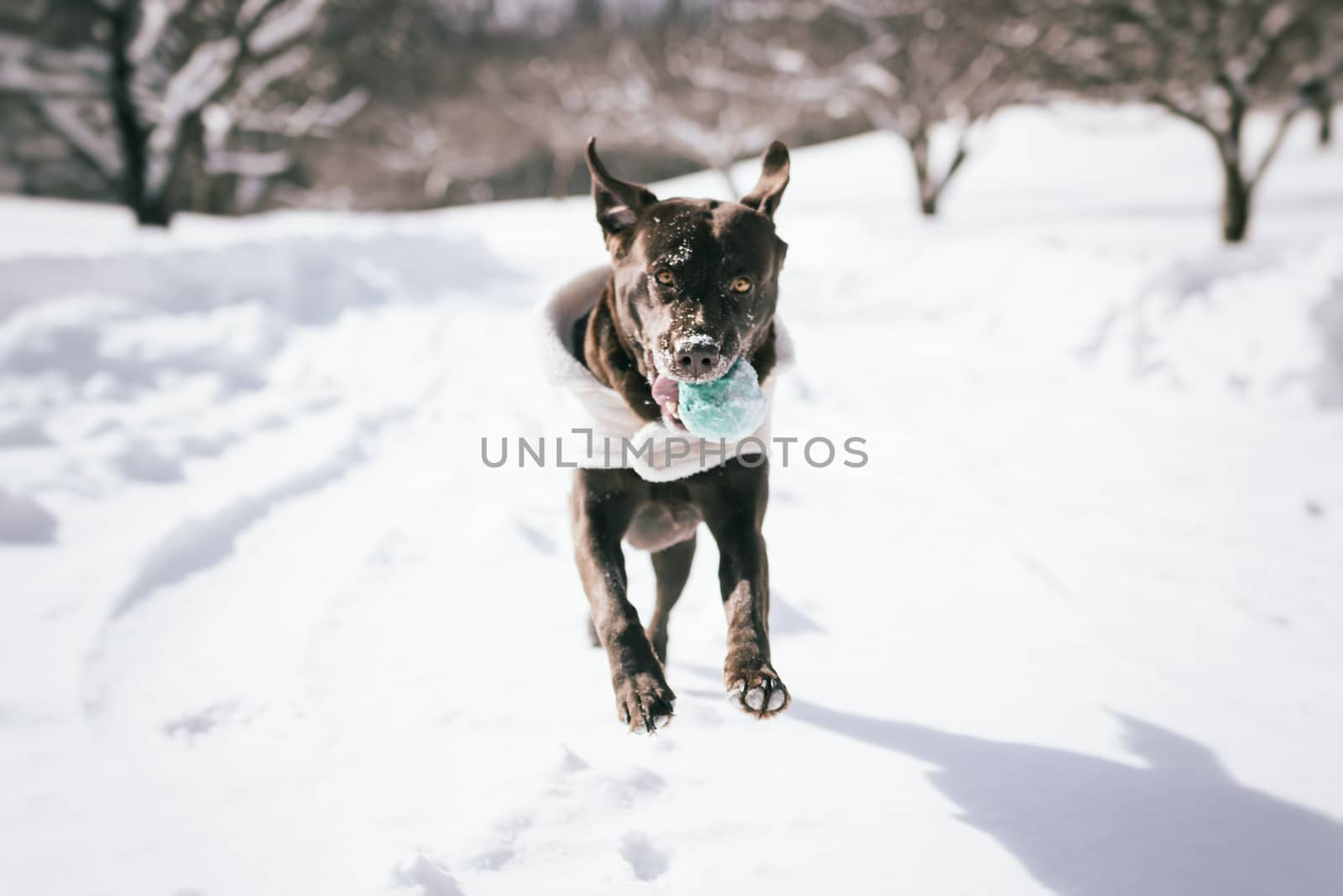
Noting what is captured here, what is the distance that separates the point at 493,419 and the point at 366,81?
16857mm

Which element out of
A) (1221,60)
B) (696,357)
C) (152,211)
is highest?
(1221,60)

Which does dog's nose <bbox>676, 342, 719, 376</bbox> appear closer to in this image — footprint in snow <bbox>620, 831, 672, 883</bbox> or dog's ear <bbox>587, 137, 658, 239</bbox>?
dog's ear <bbox>587, 137, 658, 239</bbox>

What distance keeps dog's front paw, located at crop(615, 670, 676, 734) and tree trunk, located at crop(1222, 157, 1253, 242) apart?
11269 millimetres

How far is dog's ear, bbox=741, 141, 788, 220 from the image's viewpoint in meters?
2.24

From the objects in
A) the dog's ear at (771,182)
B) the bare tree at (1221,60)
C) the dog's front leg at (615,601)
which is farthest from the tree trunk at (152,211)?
the bare tree at (1221,60)

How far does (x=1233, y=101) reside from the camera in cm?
991

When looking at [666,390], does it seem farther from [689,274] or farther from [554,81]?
[554,81]

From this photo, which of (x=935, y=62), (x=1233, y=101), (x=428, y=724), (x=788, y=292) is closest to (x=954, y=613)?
(x=428, y=724)

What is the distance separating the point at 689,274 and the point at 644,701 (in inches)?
40.0

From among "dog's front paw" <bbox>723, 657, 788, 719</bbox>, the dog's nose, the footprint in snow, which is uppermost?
the dog's nose

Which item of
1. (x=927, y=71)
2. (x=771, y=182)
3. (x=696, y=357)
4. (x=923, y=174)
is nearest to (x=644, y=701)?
(x=696, y=357)

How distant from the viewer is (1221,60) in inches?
384

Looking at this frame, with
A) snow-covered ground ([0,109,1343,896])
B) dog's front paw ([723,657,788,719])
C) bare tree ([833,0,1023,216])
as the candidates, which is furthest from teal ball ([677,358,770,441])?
bare tree ([833,0,1023,216])

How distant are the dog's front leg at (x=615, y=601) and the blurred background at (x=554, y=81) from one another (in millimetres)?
11117
